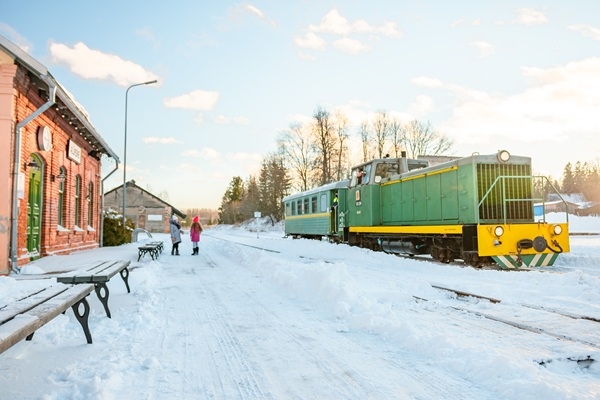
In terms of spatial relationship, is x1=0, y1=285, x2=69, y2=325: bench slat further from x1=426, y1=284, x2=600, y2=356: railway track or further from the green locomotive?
the green locomotive

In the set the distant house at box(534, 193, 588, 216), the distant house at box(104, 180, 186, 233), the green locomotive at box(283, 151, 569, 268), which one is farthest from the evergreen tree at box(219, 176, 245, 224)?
the green locomotive at box(283, 151, 569, 268)

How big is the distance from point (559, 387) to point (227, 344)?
2796 millimetres

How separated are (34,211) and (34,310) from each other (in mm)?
9756

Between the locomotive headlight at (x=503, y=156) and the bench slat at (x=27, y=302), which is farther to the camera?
the locomotive headlight at (x=503, y=156)

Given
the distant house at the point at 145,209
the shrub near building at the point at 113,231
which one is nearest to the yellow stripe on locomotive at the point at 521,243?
the shrub near building at the point at 113,231

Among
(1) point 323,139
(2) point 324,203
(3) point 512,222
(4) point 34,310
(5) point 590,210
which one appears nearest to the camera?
(4) point 34,310

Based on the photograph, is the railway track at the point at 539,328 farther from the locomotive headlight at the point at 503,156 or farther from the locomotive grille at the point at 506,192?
the locomotive headlight at the point at 503,156

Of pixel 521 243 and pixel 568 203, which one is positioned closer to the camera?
pixel 521 243

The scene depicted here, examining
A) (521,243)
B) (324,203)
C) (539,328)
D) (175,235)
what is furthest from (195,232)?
(539,328)

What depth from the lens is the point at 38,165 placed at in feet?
36.1

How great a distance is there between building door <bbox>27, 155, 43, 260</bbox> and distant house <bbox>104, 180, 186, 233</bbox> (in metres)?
42.8

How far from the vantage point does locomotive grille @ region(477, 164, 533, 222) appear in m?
10.2

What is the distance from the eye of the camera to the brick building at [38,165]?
30.9 feet

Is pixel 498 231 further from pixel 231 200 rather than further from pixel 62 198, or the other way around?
pixel 231 200
